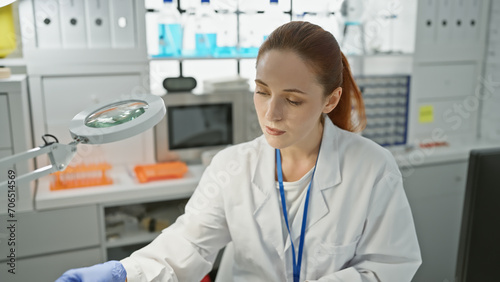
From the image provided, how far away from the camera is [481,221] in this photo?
0.80 meters

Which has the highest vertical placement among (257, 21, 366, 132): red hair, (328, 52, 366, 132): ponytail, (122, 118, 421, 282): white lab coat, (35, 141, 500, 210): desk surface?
(257, 21, 366, 132): red hair

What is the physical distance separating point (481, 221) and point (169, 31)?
1.93 m

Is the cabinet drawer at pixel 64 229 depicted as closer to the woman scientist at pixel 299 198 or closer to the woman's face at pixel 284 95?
the woman scientist at pixel 299 198

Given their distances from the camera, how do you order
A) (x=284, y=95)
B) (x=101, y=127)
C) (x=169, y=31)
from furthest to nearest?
(x=169, y=31) → (x=284, y=95) → (x=101, y=127)

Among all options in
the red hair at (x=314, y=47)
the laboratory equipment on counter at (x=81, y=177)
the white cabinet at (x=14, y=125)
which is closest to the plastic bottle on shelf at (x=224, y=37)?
the laboratory equipment on counter at (x=81, y=177)

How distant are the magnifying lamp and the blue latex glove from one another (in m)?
0.28

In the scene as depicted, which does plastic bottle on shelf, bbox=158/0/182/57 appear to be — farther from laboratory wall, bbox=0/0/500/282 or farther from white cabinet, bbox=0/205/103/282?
white cabinet, bbox=0/205/103/282

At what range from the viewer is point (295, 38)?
1.11 m

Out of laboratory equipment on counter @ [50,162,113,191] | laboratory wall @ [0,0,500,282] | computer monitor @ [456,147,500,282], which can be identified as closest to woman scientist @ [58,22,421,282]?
computer monitor @ [456,147,500,282]

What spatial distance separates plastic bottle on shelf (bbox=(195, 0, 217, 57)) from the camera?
2426 millimetres

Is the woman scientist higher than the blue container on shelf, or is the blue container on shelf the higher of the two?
the blue container on shelf

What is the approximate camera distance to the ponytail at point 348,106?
1.30 metres

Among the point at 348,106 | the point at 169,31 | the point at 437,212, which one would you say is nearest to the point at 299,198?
the point at 348,106

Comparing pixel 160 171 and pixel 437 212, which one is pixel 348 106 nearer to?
pixel 160 171
